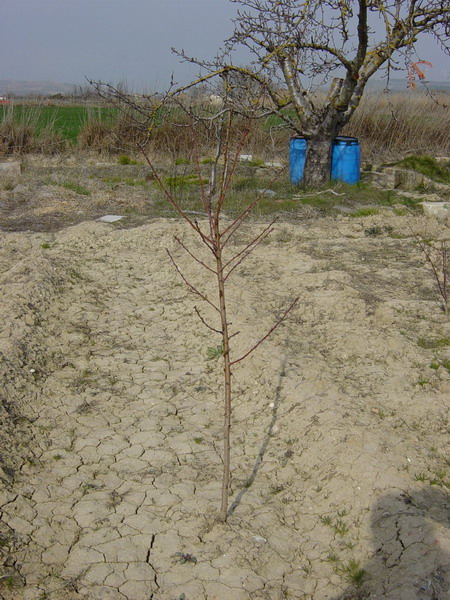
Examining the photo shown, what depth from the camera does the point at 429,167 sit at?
35.9 feet

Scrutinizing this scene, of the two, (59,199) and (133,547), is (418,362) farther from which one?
(59,199)

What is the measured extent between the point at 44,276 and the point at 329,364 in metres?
2.70

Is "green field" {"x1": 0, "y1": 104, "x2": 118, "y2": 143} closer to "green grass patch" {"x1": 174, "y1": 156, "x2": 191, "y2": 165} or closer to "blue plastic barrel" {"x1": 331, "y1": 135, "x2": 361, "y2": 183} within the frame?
"green grass patch" {"x1": 174, "y1": 156, "x2": 191, "y2": 165}

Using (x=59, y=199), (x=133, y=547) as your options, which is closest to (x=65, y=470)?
(x=133, y=547)

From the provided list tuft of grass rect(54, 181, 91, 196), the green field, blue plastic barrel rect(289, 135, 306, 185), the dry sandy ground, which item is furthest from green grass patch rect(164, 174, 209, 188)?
the green field

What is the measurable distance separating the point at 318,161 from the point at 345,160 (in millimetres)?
519

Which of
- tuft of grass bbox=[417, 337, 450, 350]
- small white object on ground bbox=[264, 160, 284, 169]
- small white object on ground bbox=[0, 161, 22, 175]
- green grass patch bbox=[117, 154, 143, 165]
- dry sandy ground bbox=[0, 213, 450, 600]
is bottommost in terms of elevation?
dry sandy ground bbox=[0, 213, 450, 600]

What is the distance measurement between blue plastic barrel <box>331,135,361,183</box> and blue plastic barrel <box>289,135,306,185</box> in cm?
47

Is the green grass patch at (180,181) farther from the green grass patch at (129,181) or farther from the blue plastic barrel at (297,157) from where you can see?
the blue plastic barrel at (297,157)

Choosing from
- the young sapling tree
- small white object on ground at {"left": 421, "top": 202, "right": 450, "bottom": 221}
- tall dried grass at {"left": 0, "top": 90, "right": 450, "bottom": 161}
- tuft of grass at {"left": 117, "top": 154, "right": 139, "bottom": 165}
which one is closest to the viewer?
the young sapling tree

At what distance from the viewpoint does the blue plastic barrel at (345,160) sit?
967 centimetres

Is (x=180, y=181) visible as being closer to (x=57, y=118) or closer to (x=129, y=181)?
(x=129, y=181)

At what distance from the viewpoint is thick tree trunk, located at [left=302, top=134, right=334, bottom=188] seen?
9461 mm

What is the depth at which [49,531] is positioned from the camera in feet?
9.65
